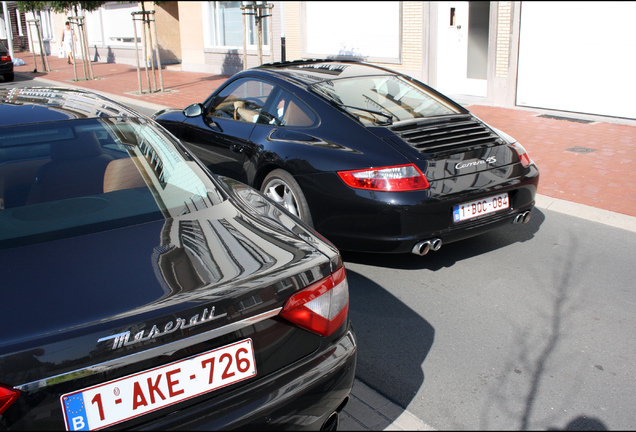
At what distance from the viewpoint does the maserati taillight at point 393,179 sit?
406 cm

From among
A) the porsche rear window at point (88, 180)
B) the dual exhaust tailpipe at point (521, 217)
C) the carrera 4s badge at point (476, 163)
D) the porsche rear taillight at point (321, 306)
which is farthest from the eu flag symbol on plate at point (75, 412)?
the dual exhaust tailpipe at point (521, 217)

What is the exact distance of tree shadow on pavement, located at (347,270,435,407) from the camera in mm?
3092

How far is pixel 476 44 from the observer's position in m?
13.9

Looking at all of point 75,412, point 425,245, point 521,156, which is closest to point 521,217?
point 521,156

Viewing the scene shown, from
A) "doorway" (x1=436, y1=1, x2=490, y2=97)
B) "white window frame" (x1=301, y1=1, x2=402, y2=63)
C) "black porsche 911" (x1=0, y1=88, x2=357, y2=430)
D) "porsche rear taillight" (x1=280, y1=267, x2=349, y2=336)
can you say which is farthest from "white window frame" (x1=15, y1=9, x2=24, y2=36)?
"porsche rear taillight" (x1=280, y1=267, x2=349, y2=336)

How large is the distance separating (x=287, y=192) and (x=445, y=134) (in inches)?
52.0

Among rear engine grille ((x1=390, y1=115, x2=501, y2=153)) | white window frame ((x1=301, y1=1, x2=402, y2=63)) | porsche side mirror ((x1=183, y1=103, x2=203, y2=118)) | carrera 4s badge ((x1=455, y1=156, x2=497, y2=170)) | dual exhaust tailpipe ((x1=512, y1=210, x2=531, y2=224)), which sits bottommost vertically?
dual exhaust tailpipe ((x1=512, y1=210, x2=531, y2=224))

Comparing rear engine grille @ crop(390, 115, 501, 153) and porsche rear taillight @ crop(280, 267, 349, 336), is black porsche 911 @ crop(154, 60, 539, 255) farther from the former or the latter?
porsche rear taillight @ crop(280, 267, 349, 336)

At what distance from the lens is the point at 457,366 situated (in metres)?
3.23

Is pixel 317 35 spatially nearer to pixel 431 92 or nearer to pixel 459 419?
pixel 431 92

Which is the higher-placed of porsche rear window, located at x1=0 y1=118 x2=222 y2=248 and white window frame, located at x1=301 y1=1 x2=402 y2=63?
white window frame, located at x1=301 y1=1 x2=402 y2=63

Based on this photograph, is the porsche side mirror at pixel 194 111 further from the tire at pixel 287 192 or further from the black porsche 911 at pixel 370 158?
the tire at pixel 287 192

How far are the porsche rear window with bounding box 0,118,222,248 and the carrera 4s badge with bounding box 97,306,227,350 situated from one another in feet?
2.53

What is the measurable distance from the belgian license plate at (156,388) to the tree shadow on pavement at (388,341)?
125 centimetres
